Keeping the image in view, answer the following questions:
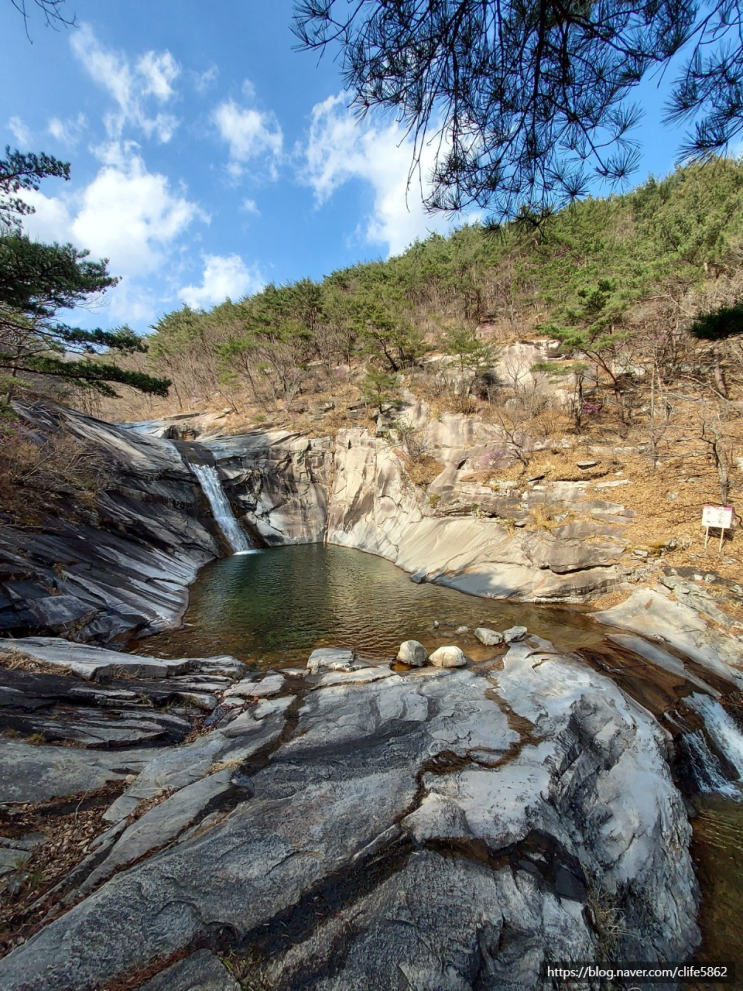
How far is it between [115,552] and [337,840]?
11617mm

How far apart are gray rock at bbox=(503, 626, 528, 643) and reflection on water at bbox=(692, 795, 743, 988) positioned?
3.73 m

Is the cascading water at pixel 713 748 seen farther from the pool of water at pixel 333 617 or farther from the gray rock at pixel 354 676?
the gray rock at pixel 354 676

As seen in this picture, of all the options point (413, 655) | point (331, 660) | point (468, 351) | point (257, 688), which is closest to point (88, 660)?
point (257, 688)

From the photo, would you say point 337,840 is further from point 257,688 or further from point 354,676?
point 257,688

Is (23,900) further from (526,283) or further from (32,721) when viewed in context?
(526,283)

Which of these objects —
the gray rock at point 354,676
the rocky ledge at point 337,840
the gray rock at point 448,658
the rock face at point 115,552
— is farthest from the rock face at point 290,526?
the gray rock at point 354,676

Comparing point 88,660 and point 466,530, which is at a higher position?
point 466,530

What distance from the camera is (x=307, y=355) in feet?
102

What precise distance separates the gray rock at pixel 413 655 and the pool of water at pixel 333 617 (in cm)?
67

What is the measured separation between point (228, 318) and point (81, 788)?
134 ft

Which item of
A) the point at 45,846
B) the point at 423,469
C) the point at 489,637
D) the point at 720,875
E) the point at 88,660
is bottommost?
the point at 720,875

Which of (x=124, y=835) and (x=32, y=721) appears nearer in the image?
(x=124, y=835)

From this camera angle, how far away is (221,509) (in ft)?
70.0

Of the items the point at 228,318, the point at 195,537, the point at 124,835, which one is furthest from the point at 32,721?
the point at 228,318
